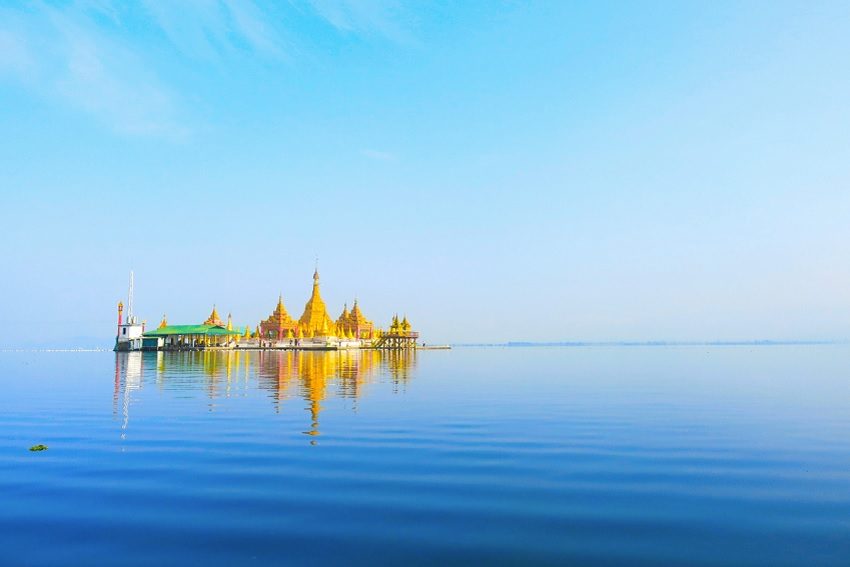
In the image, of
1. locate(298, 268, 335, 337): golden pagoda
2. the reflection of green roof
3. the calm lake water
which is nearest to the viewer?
the calm lake water

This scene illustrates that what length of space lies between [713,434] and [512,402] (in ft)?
37.5

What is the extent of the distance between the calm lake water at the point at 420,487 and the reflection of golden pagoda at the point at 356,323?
134178mm

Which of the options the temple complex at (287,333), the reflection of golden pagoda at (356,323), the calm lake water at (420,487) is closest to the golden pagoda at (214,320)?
the temple complex at (287,333)

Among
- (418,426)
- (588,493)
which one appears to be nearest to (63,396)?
(418,426)

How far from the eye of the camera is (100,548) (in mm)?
8336

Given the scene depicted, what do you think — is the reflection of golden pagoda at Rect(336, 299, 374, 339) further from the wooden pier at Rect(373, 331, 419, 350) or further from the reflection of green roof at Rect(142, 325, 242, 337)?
the reflection of green roof at Rect(142, 325, 242, 337)

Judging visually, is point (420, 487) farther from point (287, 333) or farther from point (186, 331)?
point (287, 333)

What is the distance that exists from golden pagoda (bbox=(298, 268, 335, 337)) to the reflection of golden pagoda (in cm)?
882

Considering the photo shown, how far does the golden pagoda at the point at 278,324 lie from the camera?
144 meters

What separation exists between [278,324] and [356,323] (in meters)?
23.0

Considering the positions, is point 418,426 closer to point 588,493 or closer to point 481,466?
point 481,466

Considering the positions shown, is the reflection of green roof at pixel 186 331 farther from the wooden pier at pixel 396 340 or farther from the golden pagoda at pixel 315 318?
the wooden pier at pixel 396 340

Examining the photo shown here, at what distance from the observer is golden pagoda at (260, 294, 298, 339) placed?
144500 mm

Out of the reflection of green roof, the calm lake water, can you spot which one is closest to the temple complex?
the reflection of green roof
